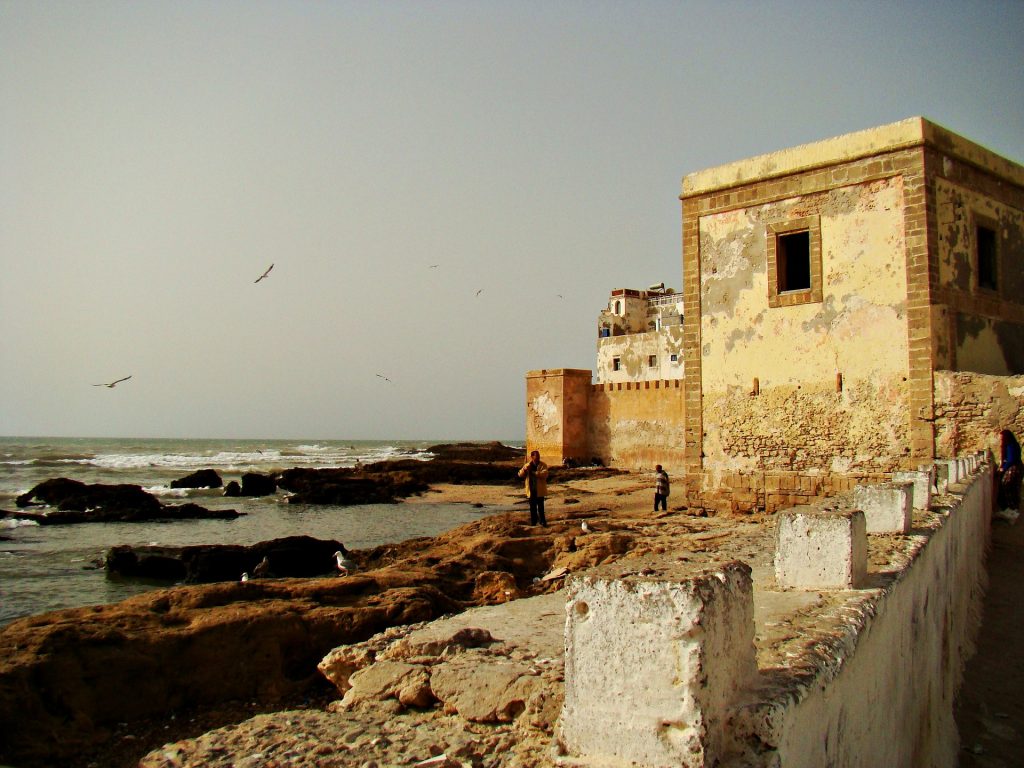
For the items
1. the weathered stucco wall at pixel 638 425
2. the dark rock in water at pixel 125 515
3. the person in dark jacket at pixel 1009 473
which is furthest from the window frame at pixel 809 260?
the dark rock in water at pixel 125 515

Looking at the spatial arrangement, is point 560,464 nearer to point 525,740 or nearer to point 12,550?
point 12,550

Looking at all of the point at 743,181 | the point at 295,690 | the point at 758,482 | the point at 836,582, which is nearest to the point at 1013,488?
the point at 758,482

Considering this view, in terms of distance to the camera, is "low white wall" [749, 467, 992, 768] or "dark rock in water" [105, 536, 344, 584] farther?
"dark rock in water" [105, 536, 344, 584]

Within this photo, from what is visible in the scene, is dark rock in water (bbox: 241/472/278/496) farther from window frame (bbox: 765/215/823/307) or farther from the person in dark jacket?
the person in dark jacket

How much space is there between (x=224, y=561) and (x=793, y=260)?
392 inches

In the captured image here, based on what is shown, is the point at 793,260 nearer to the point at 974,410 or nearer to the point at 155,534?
the point at 974,410

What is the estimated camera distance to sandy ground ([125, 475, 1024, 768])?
9.22 feet

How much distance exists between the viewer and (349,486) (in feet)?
86.5

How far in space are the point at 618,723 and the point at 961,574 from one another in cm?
544

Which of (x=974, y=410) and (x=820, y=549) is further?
(x=974, y=410)

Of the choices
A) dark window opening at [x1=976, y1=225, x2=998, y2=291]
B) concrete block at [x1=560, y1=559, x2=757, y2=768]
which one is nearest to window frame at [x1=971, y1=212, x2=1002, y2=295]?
dark window opening at [x1=976, y1=225, x2=998, y2=291]

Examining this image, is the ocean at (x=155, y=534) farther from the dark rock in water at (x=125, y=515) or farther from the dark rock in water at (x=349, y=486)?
the dark rock in water at (x=349, y=486)

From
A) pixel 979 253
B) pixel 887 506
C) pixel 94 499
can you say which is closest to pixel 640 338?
pixel 94 499

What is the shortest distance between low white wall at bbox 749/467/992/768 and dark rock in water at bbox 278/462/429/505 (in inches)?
784
